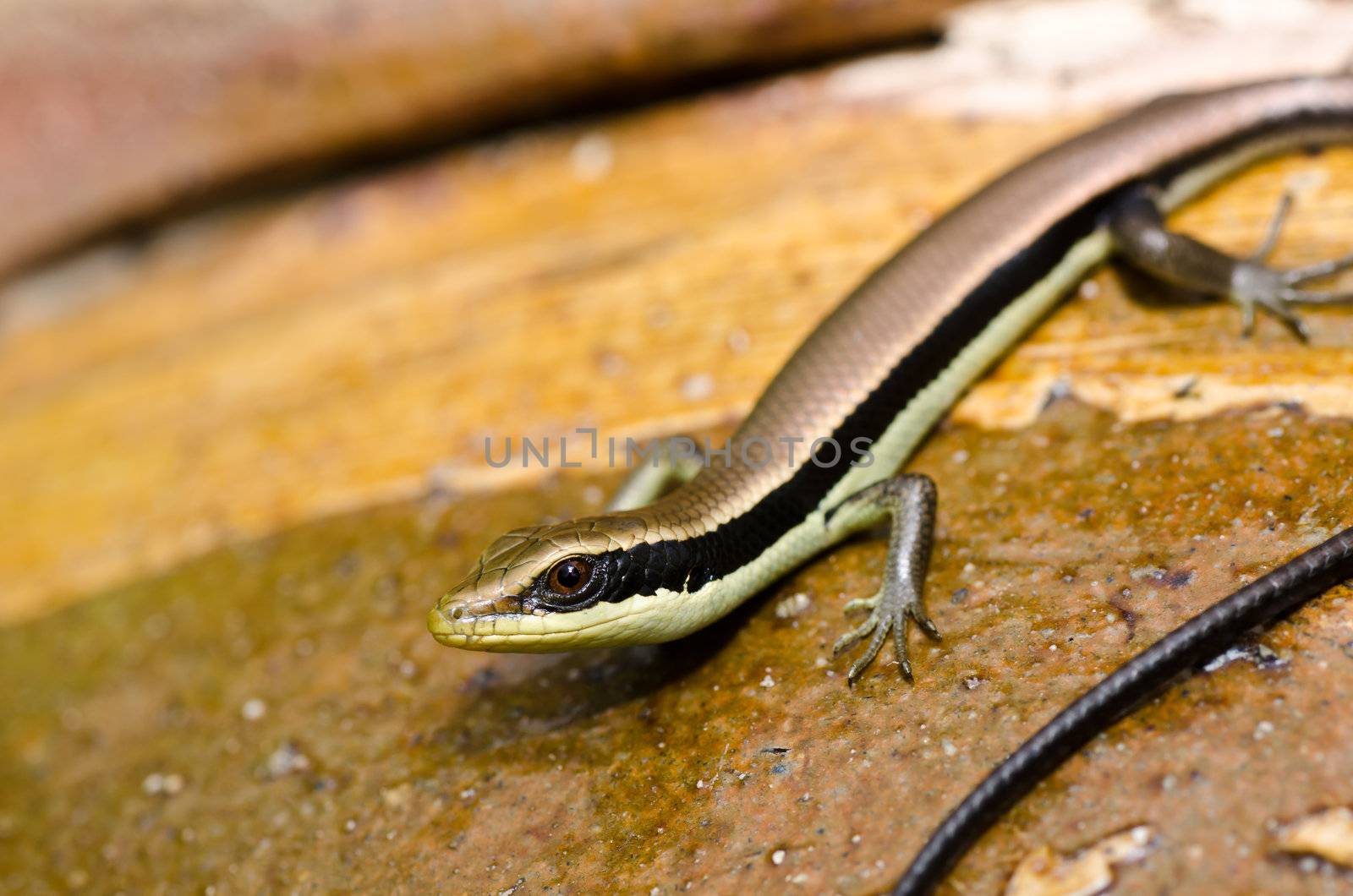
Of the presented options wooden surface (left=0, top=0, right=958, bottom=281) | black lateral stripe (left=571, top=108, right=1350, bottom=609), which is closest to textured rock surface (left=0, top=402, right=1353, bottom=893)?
black lateral stripe (left=571, top=108, right=1350, bottom=609)

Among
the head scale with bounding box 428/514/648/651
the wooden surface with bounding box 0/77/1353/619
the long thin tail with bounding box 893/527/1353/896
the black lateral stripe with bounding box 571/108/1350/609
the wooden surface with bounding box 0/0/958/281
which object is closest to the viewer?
the long thin tail with bounding box 893/527/1353/896

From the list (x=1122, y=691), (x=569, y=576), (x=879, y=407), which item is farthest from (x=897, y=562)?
(x=569, y=576)

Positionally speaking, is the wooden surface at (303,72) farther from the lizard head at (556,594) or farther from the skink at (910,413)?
the lizard head at (556,594)

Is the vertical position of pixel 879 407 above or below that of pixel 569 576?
above

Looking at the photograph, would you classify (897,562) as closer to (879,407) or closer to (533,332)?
(879,407)

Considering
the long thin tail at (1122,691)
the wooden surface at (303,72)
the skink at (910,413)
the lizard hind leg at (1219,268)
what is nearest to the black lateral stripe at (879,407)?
the skink at (910,413)

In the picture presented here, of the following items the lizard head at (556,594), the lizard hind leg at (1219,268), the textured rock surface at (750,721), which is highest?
the lizard hind leg at (1219,268)

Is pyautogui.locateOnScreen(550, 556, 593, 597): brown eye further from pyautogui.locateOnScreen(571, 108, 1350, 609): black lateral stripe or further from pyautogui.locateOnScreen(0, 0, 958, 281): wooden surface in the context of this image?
pyautogui.locateOnScreen(0, 0, 958, 281): wooden surface

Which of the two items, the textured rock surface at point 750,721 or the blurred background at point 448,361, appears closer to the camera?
the textured rock surface at point 750,721
